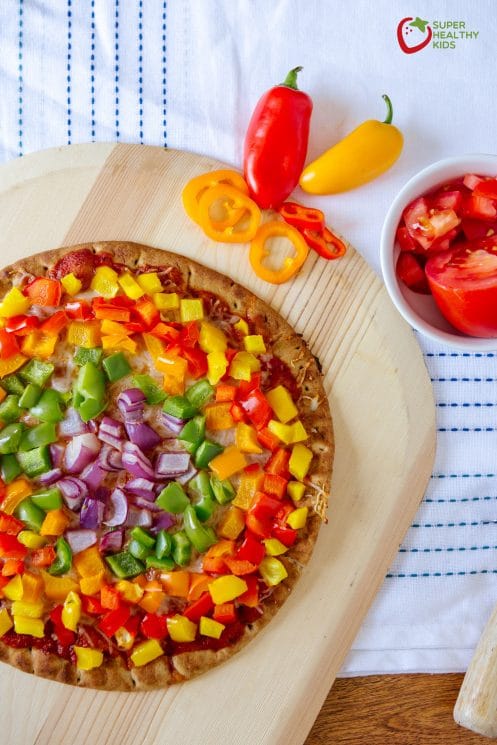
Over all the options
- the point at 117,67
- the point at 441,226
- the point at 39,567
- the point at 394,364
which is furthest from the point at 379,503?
the point at 117,67

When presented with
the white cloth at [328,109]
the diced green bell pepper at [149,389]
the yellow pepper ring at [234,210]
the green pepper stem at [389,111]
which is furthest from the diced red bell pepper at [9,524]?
the green pepper stem at [389,111]

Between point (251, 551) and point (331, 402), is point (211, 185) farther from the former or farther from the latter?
point (251, 551)

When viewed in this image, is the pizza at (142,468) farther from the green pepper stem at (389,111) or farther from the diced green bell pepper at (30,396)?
the green pepper stem at (389,111)

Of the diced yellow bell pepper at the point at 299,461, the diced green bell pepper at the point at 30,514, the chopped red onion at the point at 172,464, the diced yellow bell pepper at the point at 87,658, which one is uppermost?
the diced yellow bell pepper at the point at 299,461

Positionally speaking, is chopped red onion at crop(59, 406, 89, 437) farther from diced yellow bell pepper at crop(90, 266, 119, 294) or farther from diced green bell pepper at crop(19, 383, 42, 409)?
diced yellow bell pepper at crop(90, 266, 119, 294)

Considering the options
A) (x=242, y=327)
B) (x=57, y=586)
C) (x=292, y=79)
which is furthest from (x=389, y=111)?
(x=57, y=586)

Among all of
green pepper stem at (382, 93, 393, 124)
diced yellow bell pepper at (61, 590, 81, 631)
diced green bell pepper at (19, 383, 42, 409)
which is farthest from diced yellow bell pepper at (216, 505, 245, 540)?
green pepper stem at (382, 93, 393, 124)
